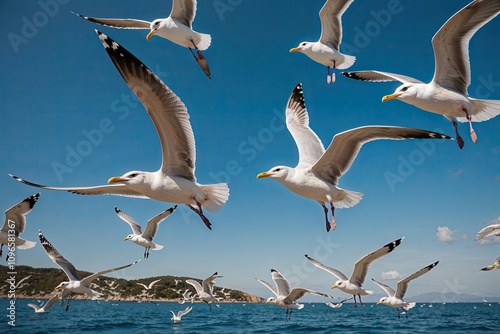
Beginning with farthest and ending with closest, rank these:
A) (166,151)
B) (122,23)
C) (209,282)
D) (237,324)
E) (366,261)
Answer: (237,324)
(209,282)
(366,261)
(122,23)
(166,151)

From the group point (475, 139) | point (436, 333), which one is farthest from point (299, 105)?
point (436, 333)

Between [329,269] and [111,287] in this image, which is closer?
[329,269]

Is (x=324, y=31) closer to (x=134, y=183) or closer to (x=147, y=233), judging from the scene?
(x=134, y=183)

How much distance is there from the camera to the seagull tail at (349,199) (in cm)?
650

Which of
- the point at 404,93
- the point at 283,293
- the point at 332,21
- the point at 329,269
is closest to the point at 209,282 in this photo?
the point at 283,293

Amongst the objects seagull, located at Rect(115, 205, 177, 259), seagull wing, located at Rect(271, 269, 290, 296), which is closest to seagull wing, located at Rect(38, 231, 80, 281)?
seagull, located at Rect(115, 205, 177, 259)

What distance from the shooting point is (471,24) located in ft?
19.8

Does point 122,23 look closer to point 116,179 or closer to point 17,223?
point 17,223

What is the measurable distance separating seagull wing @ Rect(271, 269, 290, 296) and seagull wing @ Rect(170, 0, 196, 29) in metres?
7.85

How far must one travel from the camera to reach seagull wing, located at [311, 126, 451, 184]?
535cm

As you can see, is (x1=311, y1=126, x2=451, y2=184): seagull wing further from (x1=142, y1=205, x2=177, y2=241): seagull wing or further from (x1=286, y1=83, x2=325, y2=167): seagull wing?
(x1=142, y1=205, x2=177, y2=241): seagull wing

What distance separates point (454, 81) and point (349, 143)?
1836 millimetres

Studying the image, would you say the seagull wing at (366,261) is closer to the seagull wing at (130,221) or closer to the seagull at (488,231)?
the seagull at (488,231)

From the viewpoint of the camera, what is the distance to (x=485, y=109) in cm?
626
